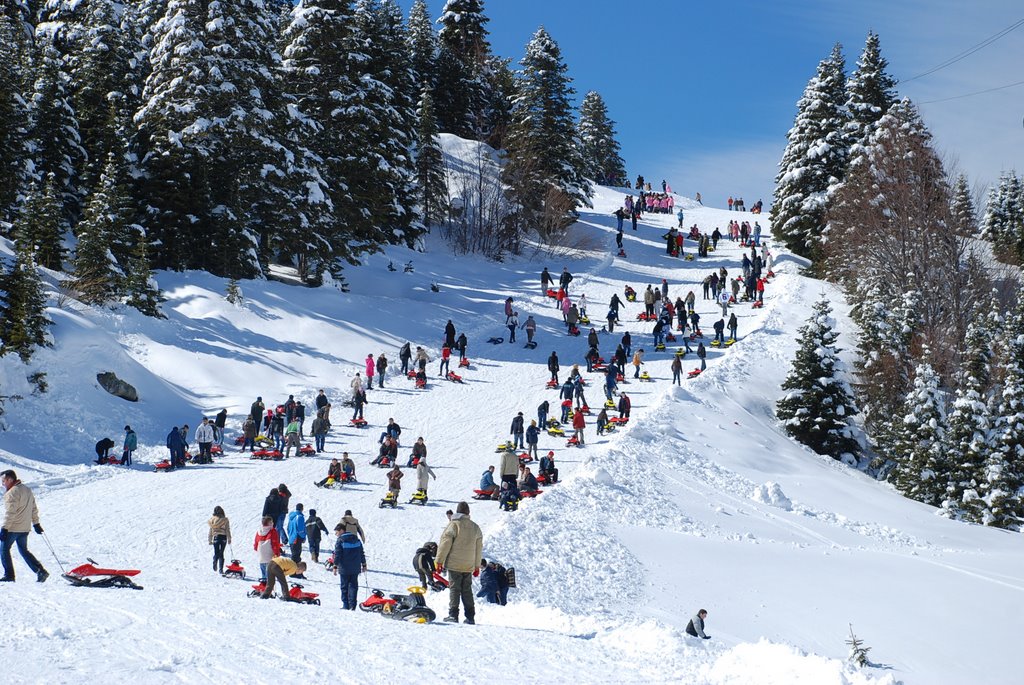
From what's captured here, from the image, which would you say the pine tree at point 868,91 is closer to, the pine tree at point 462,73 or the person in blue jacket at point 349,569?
the pine tree at point 462,73

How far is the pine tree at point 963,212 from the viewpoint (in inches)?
1658

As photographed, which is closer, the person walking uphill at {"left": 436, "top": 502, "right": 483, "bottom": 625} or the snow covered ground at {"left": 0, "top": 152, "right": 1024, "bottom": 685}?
the snow covered ground at {"left": 0, "top": 152, "right": 1024, "bottom": 685}

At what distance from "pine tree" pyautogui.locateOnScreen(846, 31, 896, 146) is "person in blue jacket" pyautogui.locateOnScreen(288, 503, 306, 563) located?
138 ft

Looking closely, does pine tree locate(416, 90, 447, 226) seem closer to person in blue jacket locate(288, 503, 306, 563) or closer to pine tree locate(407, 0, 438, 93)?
pine tree locate(407, 0, 438, 93)

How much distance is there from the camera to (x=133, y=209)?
34.8 meters

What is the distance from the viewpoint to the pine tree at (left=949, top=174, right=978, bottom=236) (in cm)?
4212

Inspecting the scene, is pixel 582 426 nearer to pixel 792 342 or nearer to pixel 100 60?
pixel 792 342

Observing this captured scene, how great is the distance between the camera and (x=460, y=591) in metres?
10.9

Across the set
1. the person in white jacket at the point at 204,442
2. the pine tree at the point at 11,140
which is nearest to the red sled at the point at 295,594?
the person in white jacket at the point at 204,442

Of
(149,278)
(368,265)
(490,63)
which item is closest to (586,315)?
(368,265)

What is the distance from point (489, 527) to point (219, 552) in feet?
20.1

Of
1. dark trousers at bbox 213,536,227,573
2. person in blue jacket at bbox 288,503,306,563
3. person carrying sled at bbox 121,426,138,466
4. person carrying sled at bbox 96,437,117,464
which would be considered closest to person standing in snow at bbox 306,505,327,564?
person in blue jacket at bbox 288,503,306,563

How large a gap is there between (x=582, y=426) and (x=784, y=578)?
9.54m

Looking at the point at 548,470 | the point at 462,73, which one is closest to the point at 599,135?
the point at 462,73
